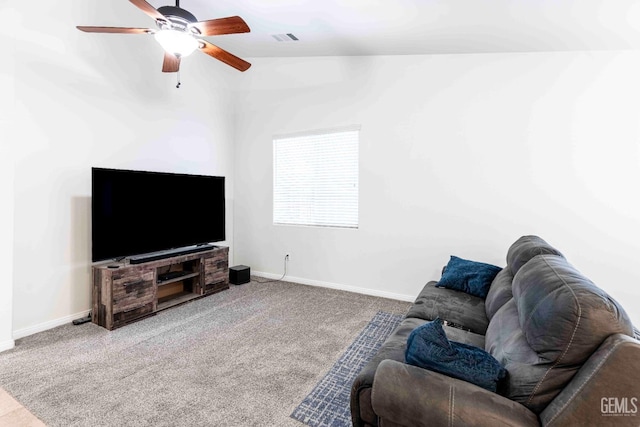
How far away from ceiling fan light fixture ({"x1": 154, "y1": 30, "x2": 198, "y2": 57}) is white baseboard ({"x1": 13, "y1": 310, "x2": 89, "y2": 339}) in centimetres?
279

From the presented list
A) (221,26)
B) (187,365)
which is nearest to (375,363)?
(187,365)

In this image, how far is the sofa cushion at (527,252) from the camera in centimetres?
217

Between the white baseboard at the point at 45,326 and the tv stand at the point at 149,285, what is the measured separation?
8.3 inches

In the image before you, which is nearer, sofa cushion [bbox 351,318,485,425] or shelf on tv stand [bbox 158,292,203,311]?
sofa cushion [bbox 351,318,485,425]

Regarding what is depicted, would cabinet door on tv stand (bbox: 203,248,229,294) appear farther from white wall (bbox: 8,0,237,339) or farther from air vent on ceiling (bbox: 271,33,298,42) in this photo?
air vent on ceiling (bbox: 271,33,298,42)

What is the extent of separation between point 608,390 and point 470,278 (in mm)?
1920

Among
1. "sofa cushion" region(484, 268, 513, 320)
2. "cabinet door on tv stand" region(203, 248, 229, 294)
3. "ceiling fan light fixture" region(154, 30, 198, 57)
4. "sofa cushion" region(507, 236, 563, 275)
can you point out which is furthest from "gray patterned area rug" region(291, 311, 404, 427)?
"ceiling fan light fixture" region(154, 30, 198, 57)

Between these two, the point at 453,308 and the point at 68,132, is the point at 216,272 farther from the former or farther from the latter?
the point at 453,308

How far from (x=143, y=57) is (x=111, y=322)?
2982 mm

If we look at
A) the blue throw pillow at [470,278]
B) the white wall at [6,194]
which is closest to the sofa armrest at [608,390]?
the blue throw pillow at [470,278]

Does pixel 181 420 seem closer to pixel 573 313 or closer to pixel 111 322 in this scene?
pixel 111 322

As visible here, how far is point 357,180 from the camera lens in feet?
14.0

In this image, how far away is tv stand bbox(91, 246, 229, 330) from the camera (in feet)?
10.2

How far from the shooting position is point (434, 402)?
1.23 metres
